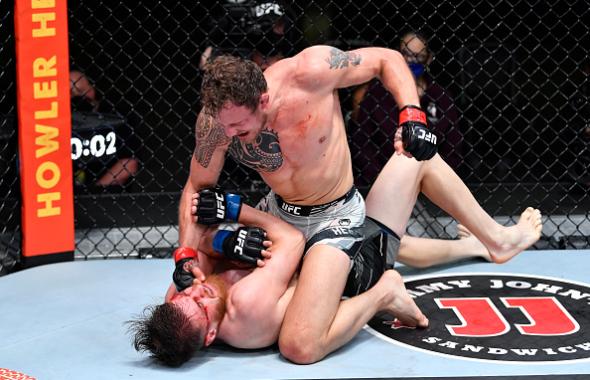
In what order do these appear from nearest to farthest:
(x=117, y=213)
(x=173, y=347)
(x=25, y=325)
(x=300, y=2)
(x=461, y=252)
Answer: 1. (x=173, y=347)
2. (x=25, y=325)
3. (x=461, y=252)
4. (x=117, y=213)
5. (x=300, y=2)

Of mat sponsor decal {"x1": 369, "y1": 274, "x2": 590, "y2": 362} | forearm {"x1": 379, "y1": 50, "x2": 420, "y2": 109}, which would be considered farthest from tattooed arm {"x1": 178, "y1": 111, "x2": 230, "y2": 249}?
mat sponsor decal {"x1": 369, "y1": 274, "x2": 590, "y2": 362}

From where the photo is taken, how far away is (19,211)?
3.71m

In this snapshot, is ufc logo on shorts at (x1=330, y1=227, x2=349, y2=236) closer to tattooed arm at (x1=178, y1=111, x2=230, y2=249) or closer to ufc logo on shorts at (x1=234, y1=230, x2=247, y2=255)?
ufc logo on shorts at (x1=234, y1=230, x2=247, y2=255)

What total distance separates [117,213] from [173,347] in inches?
60.9

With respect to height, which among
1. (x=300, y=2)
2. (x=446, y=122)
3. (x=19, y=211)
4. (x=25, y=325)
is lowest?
(x=25, y=325)

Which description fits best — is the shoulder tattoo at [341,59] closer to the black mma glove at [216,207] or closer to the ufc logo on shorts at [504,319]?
the black mma glove at [216,207]

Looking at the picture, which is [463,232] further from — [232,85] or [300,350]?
[232,85]

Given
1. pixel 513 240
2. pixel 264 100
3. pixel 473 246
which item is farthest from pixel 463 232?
pixel 264 100

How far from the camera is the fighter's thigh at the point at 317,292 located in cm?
287

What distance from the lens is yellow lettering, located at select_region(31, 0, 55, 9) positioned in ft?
11.7

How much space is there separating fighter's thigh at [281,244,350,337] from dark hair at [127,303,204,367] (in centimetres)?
26

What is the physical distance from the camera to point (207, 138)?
9.78ft

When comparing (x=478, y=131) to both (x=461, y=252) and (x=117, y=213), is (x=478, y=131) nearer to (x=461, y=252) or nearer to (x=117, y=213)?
(x=461, y=252)

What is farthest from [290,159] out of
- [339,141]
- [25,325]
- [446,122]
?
[446,122]
